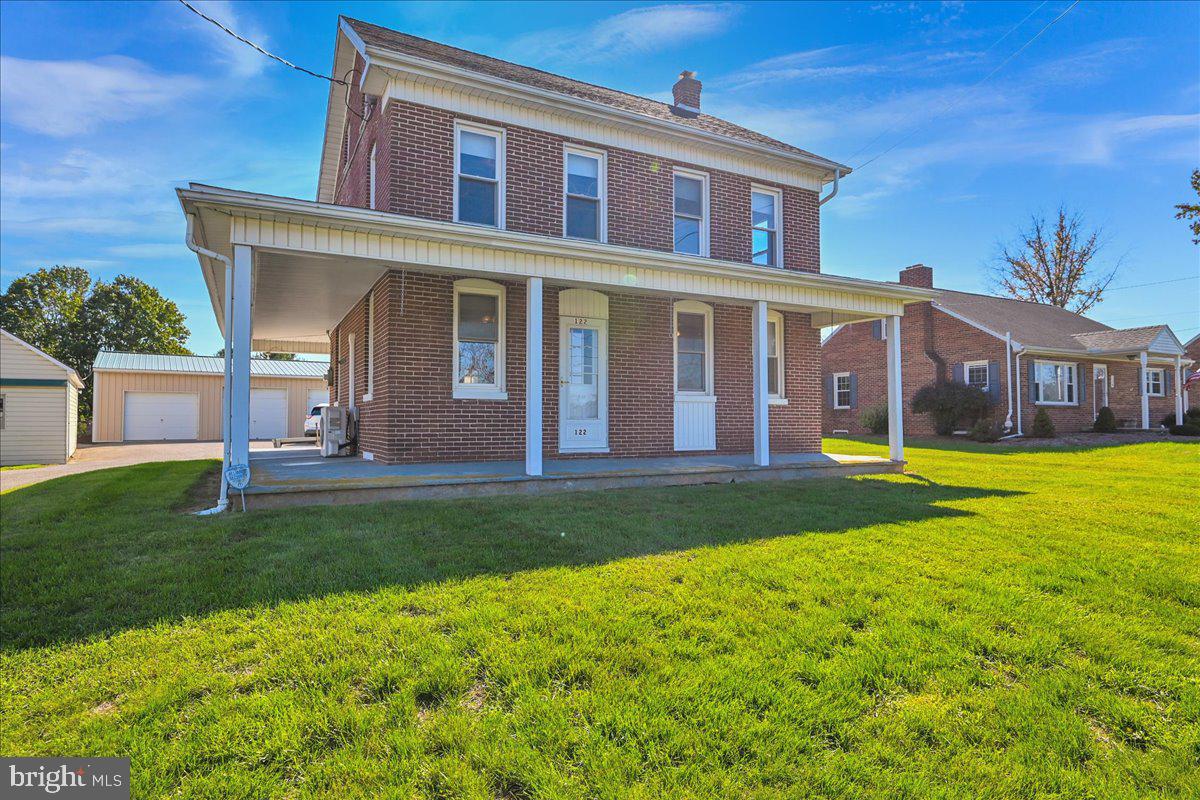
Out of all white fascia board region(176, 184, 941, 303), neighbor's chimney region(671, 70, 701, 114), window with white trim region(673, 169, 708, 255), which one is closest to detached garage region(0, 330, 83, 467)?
white fascia board region(176, 184, 941, 303)

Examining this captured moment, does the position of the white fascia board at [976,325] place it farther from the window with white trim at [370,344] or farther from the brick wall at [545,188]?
the window with white trim at [370,344]

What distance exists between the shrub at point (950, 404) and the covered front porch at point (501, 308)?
1162 centimetres

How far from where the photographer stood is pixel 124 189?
14562mm

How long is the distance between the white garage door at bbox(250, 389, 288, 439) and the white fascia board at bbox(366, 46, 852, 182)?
2252cm

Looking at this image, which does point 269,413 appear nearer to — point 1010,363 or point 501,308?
point 501,308

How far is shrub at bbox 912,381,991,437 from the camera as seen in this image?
2033 cm

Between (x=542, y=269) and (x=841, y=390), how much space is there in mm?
20659

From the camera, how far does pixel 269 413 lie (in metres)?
27.3

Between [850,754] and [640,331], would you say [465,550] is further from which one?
[640,331]

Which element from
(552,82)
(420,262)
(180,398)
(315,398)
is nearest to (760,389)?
(420,262)

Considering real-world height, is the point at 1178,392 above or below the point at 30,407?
above

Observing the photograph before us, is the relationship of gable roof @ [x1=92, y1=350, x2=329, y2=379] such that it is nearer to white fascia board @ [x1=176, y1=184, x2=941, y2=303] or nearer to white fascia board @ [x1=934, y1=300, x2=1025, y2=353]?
white fascia board @ [x1=176, y1=184, x2=941, y2=303]

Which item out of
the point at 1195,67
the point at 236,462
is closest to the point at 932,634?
the point at 236,462

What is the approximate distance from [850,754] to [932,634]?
129cm
